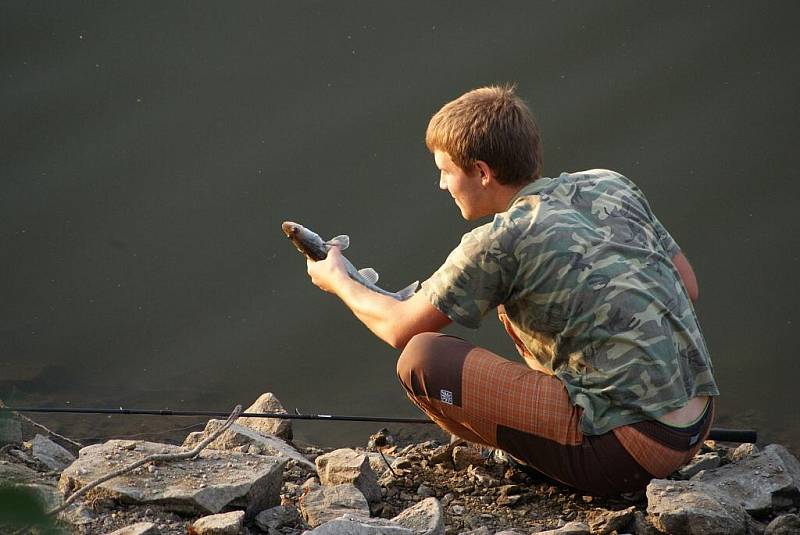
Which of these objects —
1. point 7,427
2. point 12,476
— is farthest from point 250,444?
point 7,427

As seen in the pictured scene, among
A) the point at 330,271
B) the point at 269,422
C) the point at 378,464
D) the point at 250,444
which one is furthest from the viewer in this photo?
the point at 269,422

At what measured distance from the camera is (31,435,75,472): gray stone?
3195 mm

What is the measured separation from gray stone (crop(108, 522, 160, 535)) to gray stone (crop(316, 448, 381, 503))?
657 millimetres

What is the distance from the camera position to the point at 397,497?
289 centimetres

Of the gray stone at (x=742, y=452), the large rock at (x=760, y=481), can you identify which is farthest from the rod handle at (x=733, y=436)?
the gray stone at (x=742, y=452)

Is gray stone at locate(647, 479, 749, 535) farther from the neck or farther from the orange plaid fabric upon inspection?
the neck

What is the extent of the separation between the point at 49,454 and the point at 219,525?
3.93ft

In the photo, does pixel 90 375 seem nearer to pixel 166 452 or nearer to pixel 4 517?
pixel 166 452

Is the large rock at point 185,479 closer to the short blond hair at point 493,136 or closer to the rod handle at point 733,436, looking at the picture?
the short blond hair at point 493,136

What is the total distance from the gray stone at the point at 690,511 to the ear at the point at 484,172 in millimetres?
829

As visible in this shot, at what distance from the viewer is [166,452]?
9.13 feet

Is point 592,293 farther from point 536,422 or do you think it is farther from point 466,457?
point 466,457

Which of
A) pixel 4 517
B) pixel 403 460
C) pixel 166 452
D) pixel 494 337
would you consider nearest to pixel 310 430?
pixel 494 337

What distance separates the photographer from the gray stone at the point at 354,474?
9.19ft
